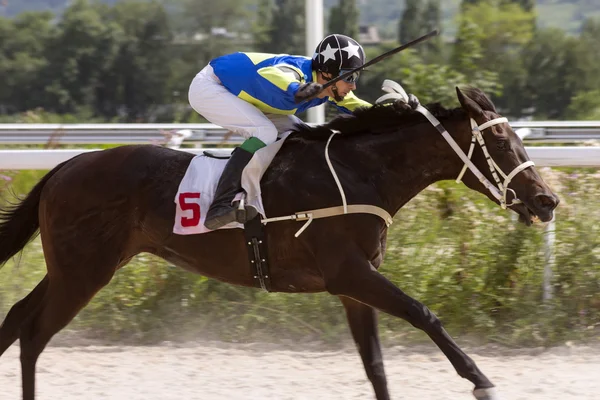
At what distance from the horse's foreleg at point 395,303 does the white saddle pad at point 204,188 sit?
1.69ft

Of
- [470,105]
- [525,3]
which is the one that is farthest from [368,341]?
[525,3]

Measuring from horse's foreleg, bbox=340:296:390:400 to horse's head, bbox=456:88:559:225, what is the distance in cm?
85

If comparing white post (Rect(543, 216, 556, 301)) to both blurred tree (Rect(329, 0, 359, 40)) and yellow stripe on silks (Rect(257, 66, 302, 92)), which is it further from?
blurred tree (Rect(329, 0, 359, 40))

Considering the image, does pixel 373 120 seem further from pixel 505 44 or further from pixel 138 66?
pixel 138 66

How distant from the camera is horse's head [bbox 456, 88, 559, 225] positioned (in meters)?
4.13

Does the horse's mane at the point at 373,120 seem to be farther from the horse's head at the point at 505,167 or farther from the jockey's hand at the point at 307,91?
the jockey's hand at the point at 307,91

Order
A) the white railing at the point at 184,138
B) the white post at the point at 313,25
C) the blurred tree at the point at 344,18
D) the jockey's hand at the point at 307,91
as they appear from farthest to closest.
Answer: the blurred tree at the point at 344,18 → the white post at the point at 313,25 → the white railing at the point at 184,138 → the jockey's hand at the point at 307,91

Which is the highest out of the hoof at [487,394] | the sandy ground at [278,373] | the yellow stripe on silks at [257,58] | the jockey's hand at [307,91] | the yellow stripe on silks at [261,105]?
the yellow stripe on silks at [257,58]

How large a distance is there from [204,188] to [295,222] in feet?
1.61

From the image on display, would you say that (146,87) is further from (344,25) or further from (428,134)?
(428,134)

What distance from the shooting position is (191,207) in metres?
4.51

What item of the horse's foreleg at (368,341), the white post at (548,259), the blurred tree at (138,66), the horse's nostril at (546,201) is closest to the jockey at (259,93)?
the horse's foreleg at (368,341)

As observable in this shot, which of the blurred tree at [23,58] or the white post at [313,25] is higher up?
the white post at [313,25]

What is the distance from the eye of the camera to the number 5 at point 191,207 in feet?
14.8
